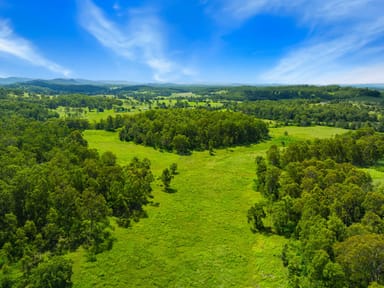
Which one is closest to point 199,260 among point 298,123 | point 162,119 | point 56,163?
point 56,163

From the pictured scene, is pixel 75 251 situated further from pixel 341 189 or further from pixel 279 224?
pixel 341 189

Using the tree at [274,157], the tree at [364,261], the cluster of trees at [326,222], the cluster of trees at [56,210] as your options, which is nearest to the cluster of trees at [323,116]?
the tree at [274,157]

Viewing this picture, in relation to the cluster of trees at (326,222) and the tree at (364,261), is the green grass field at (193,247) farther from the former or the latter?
the tree at (364,261)

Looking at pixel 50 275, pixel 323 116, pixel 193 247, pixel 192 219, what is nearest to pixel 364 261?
pixel 193 247

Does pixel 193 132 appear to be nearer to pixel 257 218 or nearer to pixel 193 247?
pixel 257 218

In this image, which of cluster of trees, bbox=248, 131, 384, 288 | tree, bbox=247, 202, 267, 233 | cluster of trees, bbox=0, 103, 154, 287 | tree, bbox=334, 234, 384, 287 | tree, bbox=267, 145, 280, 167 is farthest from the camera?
tree, bbox=267, 145, 280, 167

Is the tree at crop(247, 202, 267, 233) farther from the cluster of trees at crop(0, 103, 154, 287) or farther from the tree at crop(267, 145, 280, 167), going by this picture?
the tree at crop(267, 145, 280, 167)

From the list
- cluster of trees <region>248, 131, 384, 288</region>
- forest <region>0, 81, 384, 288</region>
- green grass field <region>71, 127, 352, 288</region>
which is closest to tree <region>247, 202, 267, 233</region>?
cluster of trees <region>248, 131, 384, 288</region>
